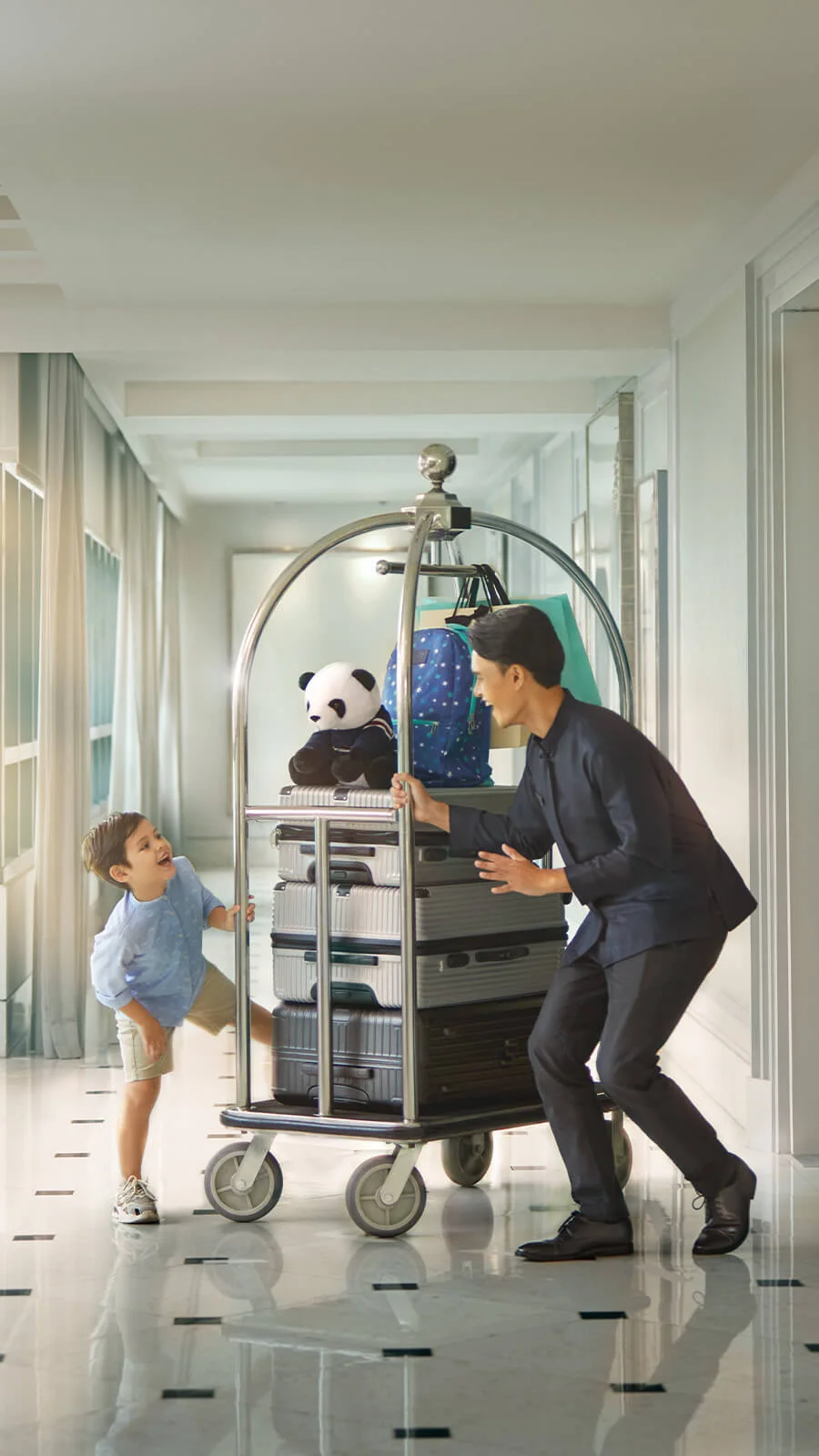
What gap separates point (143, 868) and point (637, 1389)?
1.64 meters

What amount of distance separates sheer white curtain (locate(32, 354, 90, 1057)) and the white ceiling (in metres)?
0.35

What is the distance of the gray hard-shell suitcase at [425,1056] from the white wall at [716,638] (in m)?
1.18

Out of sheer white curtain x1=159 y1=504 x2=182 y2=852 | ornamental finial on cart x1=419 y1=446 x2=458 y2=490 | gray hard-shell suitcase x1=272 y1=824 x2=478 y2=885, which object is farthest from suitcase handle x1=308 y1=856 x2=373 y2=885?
sheer white curtain x1=159 y1=504 x2=182 y2=852

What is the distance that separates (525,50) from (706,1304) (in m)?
2.48

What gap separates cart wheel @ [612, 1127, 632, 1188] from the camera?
391 centimetres

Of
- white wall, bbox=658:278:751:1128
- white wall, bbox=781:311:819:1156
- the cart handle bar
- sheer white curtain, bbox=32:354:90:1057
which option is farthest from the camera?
sheer white curtain, bbox=32:354:90:1057

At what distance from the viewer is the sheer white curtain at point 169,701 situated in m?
11.0

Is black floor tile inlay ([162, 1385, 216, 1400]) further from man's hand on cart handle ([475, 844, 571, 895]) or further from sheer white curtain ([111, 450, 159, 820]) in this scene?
sheer white curtain ([111, 450, 159, 820])

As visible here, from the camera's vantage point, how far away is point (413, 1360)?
2.83 meters

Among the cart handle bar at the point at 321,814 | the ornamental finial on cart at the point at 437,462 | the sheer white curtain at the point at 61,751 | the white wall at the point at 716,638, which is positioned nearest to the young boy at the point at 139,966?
the cart handle bar at the point at 321,814

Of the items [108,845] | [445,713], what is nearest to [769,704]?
[445,713]

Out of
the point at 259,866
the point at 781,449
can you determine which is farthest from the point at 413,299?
the point at 259,866

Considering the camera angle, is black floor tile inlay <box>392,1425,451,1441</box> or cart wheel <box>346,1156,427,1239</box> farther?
cart wheel <box>346,1156,427,1239</box>

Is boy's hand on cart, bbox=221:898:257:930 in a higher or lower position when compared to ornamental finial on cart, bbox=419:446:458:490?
lower
